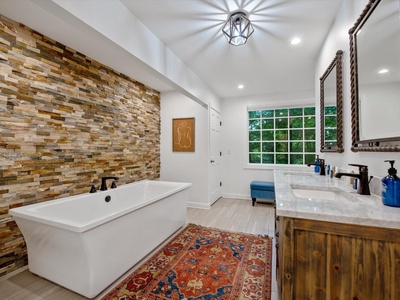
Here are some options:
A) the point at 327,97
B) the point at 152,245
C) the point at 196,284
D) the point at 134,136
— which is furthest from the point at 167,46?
the point at 196,284

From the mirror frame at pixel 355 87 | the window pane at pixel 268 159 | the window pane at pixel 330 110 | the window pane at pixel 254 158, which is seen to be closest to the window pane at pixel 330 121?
the window pane at pixel 330 110

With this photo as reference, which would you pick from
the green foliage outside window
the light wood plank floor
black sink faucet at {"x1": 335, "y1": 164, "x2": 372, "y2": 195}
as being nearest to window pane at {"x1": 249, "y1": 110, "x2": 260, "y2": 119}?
the green foliage outside window

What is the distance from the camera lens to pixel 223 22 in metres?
2.02

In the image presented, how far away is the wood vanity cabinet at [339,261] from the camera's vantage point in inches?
32.9

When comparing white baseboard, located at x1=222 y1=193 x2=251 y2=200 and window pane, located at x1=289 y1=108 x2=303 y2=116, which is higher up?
window pane, located at x1=289 y1=108 x2=303 y2=116

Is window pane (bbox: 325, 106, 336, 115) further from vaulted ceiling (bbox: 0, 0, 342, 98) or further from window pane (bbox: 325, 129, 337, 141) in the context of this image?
vaulted ceiling (bbox: 0, 0, 342, 98)

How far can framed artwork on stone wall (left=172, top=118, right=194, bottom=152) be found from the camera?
4.09 meters

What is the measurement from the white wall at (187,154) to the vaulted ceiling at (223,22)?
90 cm

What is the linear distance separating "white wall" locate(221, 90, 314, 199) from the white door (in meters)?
0.20

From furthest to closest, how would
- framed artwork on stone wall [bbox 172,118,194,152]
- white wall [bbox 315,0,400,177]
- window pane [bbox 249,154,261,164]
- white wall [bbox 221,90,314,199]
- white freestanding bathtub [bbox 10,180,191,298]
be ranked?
window pane [bbox 249,154,261,164] → white wall [bbox 221,90,314,199] → framed artwork on stone wall [bbox 172,118,194,152] → white freestanding bathtub [bbox 10,180,191,298] → white wall [bbox 315,0,400,177]

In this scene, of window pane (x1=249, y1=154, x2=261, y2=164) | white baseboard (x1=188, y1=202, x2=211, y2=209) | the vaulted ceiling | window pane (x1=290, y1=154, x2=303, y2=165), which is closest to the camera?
the vaulted ceiling

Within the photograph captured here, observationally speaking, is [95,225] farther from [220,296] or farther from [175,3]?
[175,3]

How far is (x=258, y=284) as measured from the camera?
1743 millimetres

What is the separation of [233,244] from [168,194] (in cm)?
105
